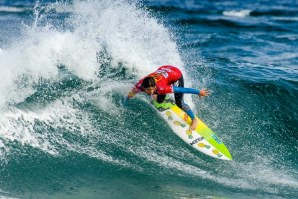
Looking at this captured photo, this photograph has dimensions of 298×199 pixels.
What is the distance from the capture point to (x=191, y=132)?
31.5ft

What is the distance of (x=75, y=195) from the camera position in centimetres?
732

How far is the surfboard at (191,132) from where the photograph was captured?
9.28 meters

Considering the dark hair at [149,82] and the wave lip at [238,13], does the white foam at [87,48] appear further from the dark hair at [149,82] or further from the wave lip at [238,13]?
the wave lip at [238,13]

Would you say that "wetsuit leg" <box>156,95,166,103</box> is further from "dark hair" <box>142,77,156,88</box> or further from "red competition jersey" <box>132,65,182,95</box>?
"dark hair" <box>142,77,156,88</box>

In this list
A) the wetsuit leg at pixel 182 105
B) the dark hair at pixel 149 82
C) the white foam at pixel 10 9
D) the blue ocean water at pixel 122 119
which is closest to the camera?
the blue ocean water at pixel 122 119

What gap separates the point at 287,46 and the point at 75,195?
15.1 m

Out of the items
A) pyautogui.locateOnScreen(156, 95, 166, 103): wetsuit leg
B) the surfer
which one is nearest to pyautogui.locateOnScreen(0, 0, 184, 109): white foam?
pyautogui.locateOnScreen(156, 95, 166, 103): wetsuit leg

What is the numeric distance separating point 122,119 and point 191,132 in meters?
1.72

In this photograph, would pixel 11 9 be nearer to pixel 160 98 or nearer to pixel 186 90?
pixel 160 98

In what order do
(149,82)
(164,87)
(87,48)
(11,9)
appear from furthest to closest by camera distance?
1. (11,9)
2. (87,48)
3. (164,87)
4. (149,82)

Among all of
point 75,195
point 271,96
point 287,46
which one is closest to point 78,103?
point 75,195

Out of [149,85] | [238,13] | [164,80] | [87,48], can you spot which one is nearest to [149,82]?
[149,85]

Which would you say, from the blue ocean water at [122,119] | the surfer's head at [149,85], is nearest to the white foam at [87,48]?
the blue ocean water at [122,119]

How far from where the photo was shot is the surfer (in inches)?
334
